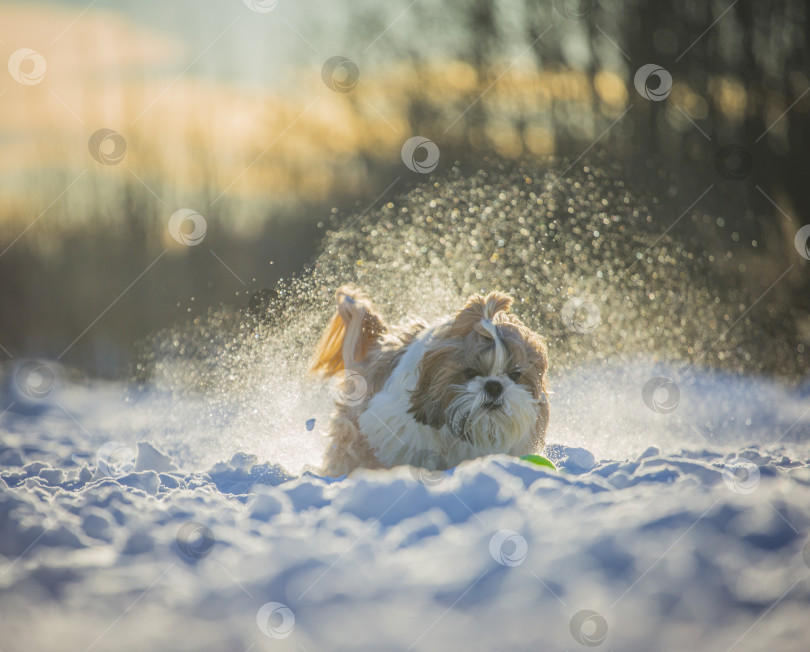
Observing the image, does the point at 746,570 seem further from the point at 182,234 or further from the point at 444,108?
the point at 182,234

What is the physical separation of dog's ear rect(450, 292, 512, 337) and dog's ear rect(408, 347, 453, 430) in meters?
0.20

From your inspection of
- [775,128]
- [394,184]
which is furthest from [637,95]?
[394,184]

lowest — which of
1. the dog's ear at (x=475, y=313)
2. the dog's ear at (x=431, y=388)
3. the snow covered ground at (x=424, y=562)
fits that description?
the snow covered ground at (x=424, y=562)

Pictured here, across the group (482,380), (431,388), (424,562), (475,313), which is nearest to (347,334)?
(431,388)

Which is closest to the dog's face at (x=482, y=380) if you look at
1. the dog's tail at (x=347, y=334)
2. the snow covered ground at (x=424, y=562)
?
the snow covered ground at (x=424, y=562)

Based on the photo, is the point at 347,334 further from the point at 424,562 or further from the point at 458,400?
the point at 424,562

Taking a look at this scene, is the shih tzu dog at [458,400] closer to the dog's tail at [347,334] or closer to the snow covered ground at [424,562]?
the dog's tail at [347,334]

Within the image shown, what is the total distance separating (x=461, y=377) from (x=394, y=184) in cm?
737

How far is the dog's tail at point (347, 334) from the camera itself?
5613 millimetres

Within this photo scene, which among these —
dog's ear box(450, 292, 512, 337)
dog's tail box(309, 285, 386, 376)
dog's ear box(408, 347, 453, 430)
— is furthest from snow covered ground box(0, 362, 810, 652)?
dog's tail box(309, 285, 386, 376)

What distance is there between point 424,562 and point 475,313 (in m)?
2.07

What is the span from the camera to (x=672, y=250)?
32.9 ft

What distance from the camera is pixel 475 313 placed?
183 inches

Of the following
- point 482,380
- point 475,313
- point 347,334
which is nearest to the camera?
point 482,380
